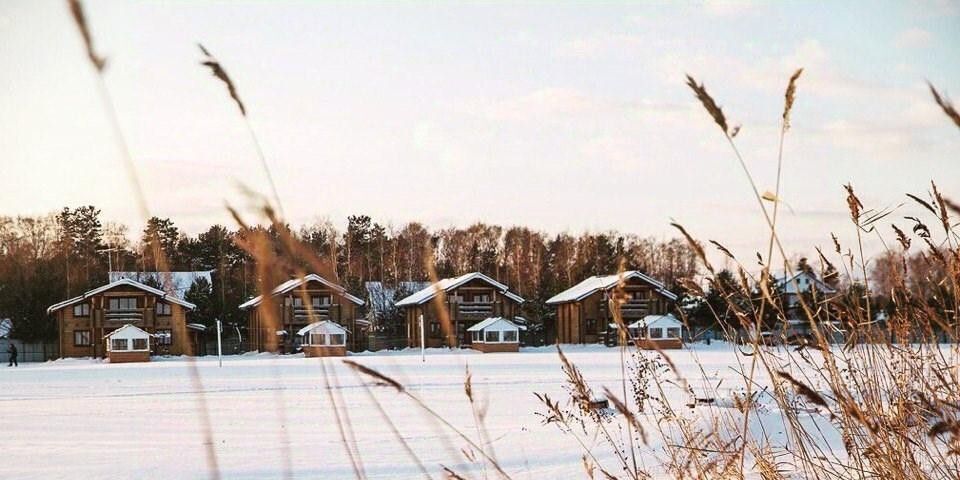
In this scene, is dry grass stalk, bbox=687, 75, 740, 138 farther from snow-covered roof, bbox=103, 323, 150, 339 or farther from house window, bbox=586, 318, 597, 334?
house window, bbox=586, 318, 597, 334

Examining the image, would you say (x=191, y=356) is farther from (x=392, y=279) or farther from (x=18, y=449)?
(x=392, y=279)

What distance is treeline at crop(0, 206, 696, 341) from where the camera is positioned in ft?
166

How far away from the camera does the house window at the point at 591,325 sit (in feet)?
177

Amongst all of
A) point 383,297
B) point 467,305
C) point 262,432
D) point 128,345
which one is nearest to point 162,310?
point 128,345

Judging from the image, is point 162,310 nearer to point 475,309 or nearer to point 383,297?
point 383,297

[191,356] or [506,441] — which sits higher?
[191,356]

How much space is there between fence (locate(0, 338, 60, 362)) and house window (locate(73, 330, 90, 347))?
1.56 m

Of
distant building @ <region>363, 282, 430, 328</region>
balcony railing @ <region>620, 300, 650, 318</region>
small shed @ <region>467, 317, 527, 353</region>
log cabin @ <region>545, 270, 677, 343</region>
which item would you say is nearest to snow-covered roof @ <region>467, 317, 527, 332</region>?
small shed @ <region>467, 317, 527, 353</region>

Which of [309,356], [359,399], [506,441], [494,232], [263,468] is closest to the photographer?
[263,468]

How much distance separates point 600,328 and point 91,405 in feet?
129

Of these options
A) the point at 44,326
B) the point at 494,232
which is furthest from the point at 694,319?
the point at 44,326

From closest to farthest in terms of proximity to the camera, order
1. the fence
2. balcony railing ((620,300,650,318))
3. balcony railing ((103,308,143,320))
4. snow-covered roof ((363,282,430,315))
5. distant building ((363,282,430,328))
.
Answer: balcony railing ((103,308,143,320)), the fence, balcony railing ((620,300,650,318)), distant building ((363,282,430,328)), snow-covered roof ((363,282,430,315))

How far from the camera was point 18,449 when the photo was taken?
34.7 feet

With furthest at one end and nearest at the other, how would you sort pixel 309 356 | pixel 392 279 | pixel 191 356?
pixel 392 279 → pixel 309 356 → pixel 191 356
